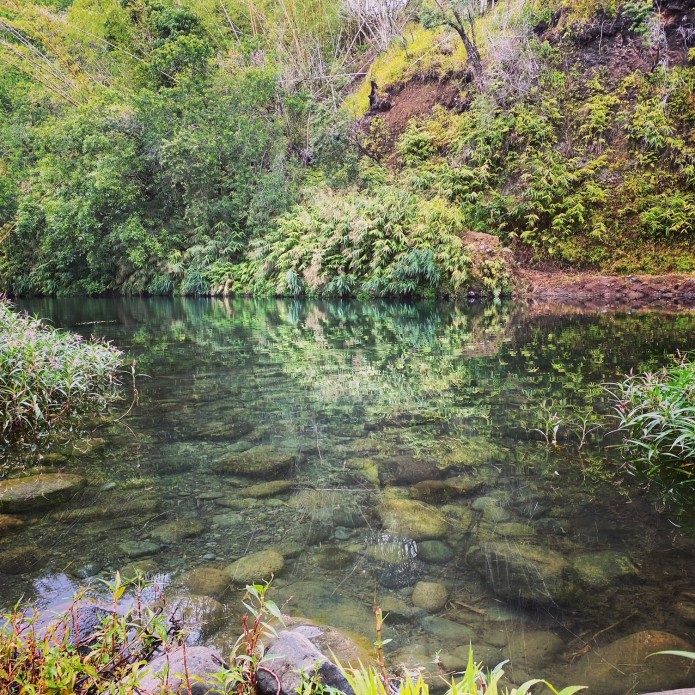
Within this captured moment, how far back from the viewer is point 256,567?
2.66m

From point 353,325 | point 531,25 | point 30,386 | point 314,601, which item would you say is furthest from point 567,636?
point 531,25

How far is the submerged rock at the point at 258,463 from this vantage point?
3891 mm

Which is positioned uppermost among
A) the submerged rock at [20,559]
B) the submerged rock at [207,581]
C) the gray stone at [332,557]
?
the gray stone at [332,557]

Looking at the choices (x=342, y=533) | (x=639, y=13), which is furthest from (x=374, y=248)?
(x=342, y=533)

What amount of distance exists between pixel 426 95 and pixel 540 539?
22458 mm

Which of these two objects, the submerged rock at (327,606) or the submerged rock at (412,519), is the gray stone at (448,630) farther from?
the submerged rock at (412,519)

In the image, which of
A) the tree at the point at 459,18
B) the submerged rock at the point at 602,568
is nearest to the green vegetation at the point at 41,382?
the submerged rock at the point at 602,568

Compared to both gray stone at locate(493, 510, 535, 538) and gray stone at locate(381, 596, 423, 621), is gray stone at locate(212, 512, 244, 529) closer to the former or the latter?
gray stone at locate(381, 596, 423, 621)

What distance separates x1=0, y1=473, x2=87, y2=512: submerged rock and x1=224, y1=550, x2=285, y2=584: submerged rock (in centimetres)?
151

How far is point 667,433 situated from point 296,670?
10.1ft

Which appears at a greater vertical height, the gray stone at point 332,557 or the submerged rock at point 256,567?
the gray stone at point 332,557

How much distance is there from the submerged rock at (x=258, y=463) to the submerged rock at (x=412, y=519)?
99cm

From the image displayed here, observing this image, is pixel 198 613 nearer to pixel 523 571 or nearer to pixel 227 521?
pixel 227 521

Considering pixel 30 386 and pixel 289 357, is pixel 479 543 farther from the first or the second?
pixel 289 357
